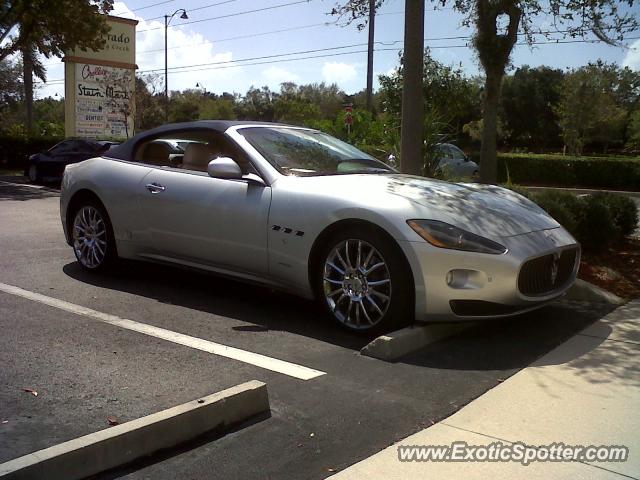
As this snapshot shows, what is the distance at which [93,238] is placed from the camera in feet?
20.7

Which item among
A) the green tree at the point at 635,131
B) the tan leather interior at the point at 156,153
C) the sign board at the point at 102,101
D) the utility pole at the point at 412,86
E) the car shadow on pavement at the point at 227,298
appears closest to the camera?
the car shadow on pavement at the point at 227,298

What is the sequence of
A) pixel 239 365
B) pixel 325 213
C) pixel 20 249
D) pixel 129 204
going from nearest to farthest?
pixel 239 365 → pixel 325 213 → pixel 129 204 → pixel 20 249

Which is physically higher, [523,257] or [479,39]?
[479,39]

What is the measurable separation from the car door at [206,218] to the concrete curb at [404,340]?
Answer: 3.96ft

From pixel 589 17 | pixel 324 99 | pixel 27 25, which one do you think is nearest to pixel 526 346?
pixel 589 17

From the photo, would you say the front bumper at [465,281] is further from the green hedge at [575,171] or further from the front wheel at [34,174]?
the green hedge at [575,171]

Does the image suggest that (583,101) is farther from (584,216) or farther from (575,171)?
(584,216)

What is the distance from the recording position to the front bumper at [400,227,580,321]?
4266mm

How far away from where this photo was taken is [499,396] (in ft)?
12.1

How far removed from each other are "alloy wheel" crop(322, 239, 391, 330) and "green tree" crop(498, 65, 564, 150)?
166 ft

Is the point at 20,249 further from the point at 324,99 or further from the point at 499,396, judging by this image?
the point at 324,99

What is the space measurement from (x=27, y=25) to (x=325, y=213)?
19.2 m

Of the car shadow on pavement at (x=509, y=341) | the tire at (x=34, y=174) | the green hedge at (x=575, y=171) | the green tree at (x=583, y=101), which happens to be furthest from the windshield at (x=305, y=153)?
the green tree at (x=583, y=101)

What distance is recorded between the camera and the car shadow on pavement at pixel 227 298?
4.81 m
